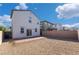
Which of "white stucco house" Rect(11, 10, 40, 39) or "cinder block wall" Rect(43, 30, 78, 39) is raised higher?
"white stucco house" Rect(11, 10, 40, 39)

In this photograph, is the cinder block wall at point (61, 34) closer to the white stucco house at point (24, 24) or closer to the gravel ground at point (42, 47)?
the gravel ground at point (42, 47)

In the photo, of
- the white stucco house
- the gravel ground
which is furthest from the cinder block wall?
the white stucco house

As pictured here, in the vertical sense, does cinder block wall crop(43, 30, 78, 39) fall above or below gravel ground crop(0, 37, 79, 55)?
Result: above

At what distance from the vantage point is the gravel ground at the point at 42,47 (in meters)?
6.55

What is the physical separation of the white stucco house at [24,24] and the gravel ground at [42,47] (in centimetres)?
17

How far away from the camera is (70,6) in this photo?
657 cm

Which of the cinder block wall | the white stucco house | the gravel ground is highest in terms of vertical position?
the white stucco house

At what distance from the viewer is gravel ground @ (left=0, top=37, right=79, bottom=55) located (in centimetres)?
655

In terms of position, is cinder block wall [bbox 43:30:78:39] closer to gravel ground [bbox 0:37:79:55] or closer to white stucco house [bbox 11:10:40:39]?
gravel ground [bbox 0:37:79:55]

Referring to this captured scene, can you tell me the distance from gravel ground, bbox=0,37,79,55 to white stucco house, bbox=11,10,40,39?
169 mm

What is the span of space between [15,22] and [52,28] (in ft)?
2.33

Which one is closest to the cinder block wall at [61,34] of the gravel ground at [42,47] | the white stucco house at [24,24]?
the gravel ground at [42,47]

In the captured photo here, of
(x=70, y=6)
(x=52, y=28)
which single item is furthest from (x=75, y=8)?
(x=52, y=28)

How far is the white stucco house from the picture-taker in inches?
259
